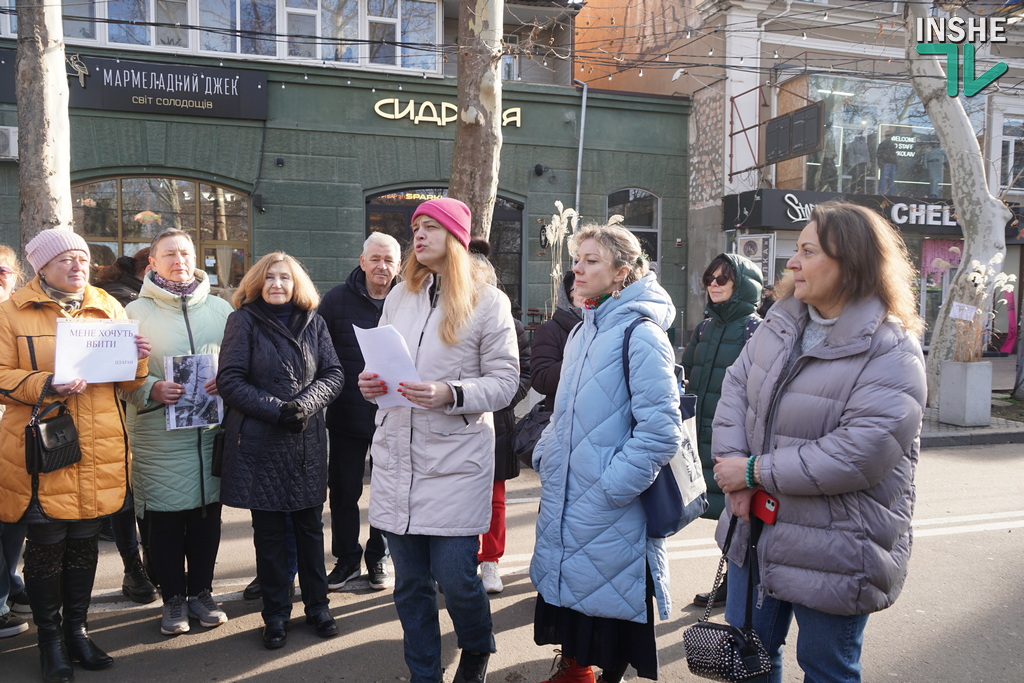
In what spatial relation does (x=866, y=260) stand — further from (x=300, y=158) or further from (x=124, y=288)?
(x=300, y=158)

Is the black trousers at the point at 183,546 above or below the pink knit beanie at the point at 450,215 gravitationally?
below

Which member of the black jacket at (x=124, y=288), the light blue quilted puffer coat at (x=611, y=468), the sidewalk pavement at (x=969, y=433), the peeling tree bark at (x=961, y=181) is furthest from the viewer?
the peeling tree bark at (x=961, y=181)

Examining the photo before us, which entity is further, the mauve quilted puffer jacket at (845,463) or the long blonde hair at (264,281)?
the long blonde hair at (264,281)

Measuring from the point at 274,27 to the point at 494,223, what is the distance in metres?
5.44

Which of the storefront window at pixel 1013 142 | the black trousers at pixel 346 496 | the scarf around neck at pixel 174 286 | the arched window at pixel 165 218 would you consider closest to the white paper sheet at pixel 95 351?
the scarf around neck at pixel 174 286

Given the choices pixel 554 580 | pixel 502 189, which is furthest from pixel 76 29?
pixel 554 580

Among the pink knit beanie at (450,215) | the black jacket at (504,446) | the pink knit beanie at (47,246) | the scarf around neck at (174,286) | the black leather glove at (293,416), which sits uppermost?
the pink knit beanie at (450,215)

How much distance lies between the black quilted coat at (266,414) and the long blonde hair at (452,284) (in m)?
0.97

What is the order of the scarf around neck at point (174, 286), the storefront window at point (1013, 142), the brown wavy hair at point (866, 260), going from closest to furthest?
the brown wavy hair at point (866, 260) < the scarf around neck at point (174, 286) < the storefront window at point (1013, 142)

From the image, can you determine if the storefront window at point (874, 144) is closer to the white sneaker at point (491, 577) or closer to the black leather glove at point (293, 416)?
the white sneaker at point (491, 577)

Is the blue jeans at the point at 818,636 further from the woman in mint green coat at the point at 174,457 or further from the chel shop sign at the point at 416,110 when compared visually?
the chel shop sign at the point at 416,110

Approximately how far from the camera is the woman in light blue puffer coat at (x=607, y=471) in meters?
2.74

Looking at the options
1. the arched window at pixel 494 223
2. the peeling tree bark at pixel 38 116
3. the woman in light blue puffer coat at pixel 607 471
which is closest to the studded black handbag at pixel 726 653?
the woman in light blue puffer coat at pixel 607 471

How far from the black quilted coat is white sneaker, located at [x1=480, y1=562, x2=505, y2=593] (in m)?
1.14
